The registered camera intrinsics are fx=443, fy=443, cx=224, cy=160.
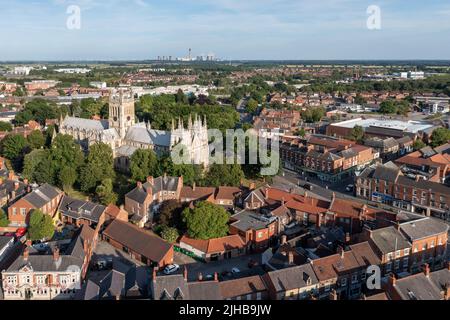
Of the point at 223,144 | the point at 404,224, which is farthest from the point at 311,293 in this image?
the point at 223,144

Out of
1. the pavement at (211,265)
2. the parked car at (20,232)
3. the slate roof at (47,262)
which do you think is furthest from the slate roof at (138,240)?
the parked car at (20,232)

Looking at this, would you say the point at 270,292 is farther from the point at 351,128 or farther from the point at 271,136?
the point at 351,128

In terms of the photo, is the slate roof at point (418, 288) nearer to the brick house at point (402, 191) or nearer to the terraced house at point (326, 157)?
the brick house at point (402, 191)

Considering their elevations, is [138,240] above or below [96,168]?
below

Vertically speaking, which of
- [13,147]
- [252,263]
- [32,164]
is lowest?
[252,263]

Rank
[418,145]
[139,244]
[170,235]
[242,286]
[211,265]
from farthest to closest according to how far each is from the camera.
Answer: [418,145] < [170,235] < [139,244] < [211,265] < [242,286]

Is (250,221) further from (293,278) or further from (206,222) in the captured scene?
(293,278)

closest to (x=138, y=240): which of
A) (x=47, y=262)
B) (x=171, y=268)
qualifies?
(x=171, y=268)
